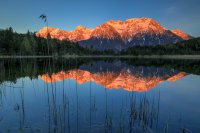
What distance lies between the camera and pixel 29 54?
155 metres

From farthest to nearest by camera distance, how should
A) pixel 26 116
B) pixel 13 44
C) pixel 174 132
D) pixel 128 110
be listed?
1. pixel 13 44
2. pixel 128 110
3. pixel 26 116
4. pixel 174 132

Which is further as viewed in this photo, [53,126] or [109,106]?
[109,106]

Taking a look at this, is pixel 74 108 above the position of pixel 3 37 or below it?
below

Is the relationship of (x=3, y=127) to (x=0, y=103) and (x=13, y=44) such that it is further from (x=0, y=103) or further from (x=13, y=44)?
(x=13, y=44)

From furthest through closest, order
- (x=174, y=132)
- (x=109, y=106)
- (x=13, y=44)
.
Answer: (x=13, y=44) < (x=109, y=106) < (x=174, y=132)

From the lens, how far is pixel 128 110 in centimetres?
1898

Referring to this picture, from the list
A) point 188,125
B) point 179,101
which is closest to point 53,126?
point 188,125

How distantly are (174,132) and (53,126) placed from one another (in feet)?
26.5

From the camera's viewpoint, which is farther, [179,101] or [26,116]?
[179,101]

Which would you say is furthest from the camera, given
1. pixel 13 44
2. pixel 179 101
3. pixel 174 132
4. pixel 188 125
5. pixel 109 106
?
pixel 13 44

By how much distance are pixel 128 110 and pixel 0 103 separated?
11.9m

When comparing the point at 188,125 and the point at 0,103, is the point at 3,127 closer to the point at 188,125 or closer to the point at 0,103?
the point at 0,103

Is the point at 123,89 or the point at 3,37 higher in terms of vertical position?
the point at 3,37

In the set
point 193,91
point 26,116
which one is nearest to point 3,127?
point 26,116
